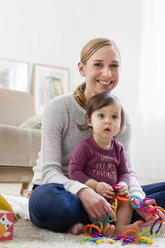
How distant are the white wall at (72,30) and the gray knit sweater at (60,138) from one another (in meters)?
3.08

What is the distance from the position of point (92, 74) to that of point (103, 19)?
3.46 metres

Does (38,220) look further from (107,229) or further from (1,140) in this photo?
(1,140)

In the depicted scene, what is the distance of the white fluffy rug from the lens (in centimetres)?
100

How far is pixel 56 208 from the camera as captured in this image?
43.8 inches

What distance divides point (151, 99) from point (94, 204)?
335cm

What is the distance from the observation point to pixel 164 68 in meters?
4.24

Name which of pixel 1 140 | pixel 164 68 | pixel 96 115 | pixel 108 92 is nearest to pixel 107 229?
pixel 96 115

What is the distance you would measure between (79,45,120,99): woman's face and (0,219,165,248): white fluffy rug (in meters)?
0.57

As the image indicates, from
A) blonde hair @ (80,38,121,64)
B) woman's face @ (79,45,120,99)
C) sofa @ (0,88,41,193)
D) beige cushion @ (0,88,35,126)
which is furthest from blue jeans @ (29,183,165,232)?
beige cushion @ (0,88,35,126)

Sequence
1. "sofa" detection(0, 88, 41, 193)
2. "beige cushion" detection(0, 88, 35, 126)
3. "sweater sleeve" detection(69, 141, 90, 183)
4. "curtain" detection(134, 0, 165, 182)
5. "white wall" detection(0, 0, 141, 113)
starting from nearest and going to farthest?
"sweater sleeve" detection(69, 141, 90, 183) → "sofa" detection(0, 88, 41, 193) → "beige cushion" detection(0, 88, 35, 126) → "curtain" detection(134, 0, 165, 182) → "white wall" detection(0, 0, 141, 113)

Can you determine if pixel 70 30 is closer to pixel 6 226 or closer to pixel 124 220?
pixel 124 220

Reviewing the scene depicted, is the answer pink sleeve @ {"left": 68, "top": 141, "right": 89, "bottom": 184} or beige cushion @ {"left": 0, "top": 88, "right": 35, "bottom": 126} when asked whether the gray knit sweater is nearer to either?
pink sleeve @ {"left": 68, "top": 141, "right": 89, "bottom": 184}

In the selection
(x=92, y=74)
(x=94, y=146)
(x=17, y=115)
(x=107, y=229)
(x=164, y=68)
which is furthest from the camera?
(x=164, y=68)

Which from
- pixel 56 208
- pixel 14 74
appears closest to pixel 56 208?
pixel 56 208
